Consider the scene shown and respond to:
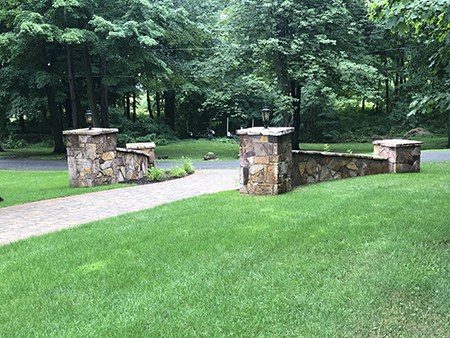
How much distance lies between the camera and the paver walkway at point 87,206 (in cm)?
534

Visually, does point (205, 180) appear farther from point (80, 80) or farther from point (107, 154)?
point (80, 80)

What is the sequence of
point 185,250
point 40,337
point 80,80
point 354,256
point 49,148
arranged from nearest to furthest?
point 40,337, point 354,256, point 185,250, point 80,80, point 49,148

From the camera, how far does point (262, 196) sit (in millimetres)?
6516

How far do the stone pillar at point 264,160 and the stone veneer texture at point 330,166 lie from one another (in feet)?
3.29

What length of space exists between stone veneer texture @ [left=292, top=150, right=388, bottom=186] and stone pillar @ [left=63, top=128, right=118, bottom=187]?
480 cm

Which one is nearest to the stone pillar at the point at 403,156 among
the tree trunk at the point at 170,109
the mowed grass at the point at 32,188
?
the mowed grass at the point at 32,188

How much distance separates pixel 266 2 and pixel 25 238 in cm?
1362

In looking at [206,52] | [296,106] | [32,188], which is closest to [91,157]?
[32,188]

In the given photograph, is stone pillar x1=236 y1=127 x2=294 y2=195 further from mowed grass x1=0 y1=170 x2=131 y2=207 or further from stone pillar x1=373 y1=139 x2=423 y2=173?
mowed grass x1=0 y1=170 x2=131 y2=207

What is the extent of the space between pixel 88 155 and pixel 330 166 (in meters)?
5.84

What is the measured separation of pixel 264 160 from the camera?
663 cm

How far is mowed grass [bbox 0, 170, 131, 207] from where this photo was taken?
780 centimetres

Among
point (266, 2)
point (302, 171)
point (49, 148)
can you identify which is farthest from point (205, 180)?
point (49, 148)

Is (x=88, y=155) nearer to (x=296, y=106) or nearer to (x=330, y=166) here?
(x=330, y=166)
